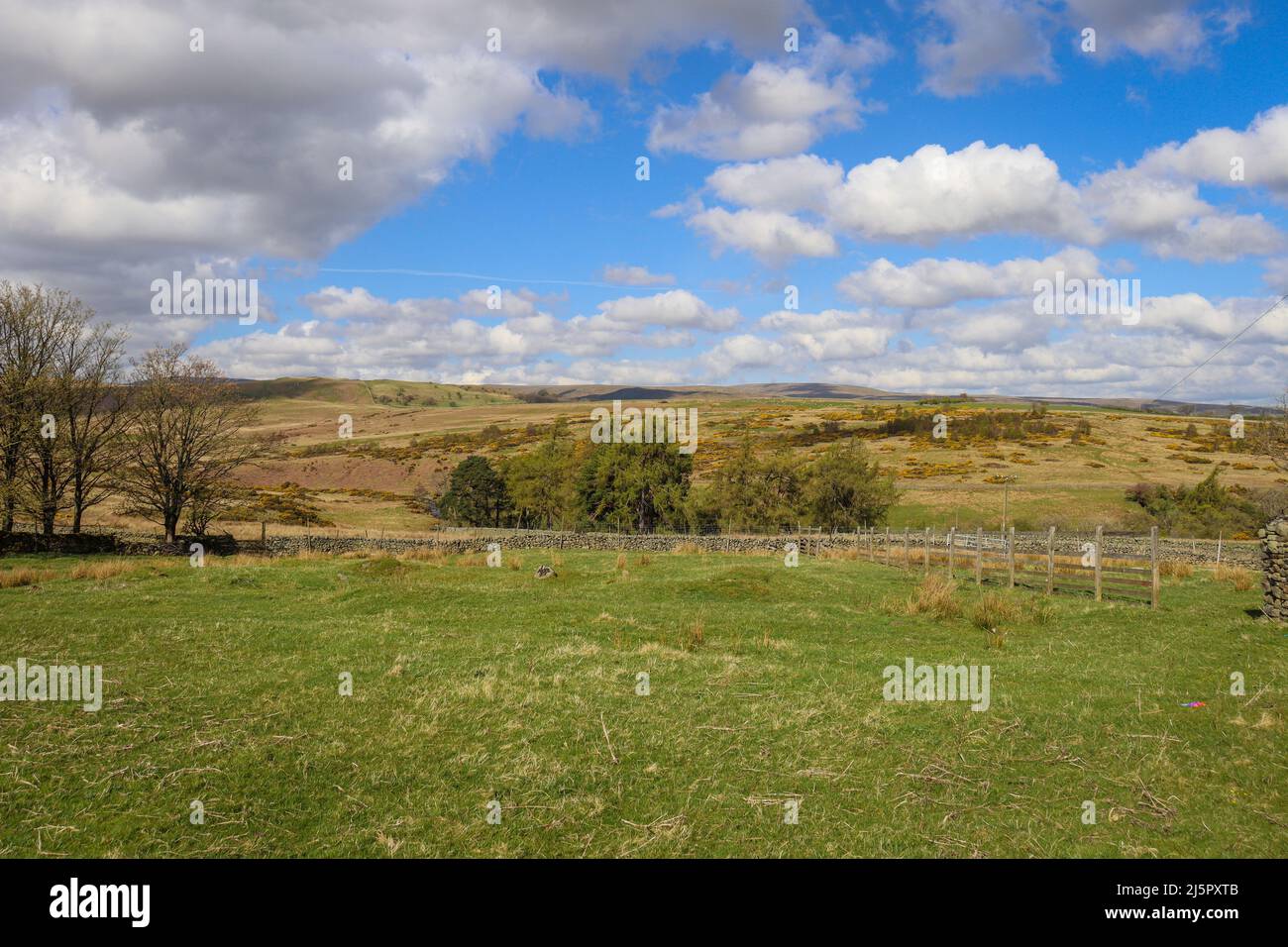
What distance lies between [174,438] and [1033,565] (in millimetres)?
40656

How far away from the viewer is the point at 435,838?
6602 millimetres

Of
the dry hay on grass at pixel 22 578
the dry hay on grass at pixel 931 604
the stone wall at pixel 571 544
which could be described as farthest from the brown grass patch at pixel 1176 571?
the dry hay on grass at pixel 22 578

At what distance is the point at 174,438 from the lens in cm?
3891

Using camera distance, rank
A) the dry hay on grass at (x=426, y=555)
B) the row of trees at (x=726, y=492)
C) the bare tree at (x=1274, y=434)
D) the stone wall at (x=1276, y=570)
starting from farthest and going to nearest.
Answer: the row of trees at (x=726, y=492), the bare tree at (x=1274, y=434), the dry hay on grass at (x=426, y=555), the stone wall at (x=1276, y=570)

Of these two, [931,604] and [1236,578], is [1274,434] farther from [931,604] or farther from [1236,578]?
[931,604]

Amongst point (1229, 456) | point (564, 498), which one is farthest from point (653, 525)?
point (1229, 456)

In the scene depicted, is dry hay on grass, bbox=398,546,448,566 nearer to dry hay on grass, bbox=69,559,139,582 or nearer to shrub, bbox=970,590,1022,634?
dry hay on grass, bbox=69,559,139,582

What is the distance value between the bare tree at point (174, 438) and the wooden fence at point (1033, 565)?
111 ft

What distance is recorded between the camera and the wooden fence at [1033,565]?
2118cm

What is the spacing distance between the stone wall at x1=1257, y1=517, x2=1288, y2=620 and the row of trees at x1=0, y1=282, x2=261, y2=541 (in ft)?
137

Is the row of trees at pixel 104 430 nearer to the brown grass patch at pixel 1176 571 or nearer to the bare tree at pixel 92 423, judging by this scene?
the bare tree at pixel 92 423

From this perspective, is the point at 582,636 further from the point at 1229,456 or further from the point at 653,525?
the point at 1229,456

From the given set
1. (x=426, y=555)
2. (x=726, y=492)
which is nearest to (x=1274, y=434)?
(x=726, y=492)
